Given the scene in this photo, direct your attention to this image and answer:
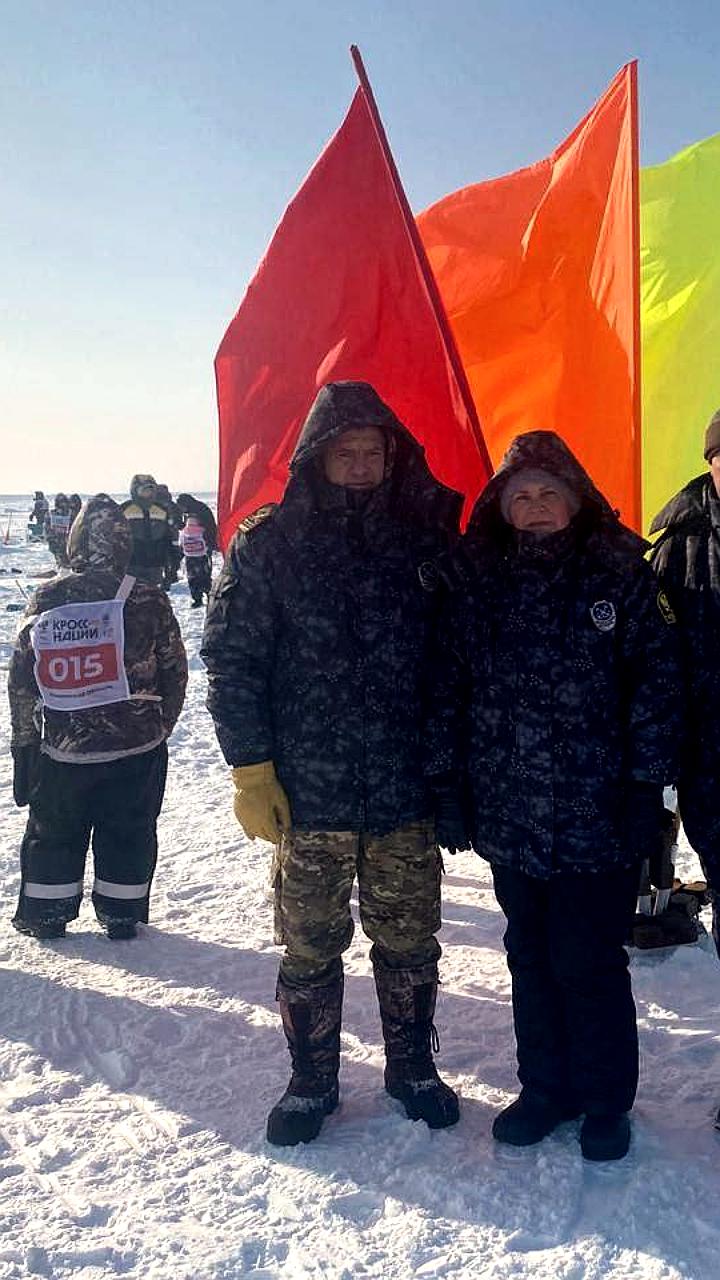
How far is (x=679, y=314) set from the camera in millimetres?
4008

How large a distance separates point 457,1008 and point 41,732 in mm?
2160

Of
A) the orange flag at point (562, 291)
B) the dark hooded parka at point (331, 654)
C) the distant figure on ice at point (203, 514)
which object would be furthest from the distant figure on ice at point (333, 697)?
the distant figure on ice at point (203, 514)

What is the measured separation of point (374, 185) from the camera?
354 cm

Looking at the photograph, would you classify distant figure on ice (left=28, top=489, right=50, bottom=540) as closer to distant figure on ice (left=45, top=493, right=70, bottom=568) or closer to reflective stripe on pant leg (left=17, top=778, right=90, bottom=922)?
distant figure on ice (left=45, top=493, right=70, bottom=568)

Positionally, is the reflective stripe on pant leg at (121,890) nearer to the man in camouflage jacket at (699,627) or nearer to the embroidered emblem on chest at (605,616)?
the man in camouflage jacket at (699,627)

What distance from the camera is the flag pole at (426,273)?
10.4ft

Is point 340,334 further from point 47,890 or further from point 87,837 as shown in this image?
point 47,890

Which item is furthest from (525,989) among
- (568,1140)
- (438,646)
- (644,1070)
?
(438,646)

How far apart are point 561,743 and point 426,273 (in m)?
1.82

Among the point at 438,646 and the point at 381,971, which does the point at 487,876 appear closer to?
the point at 381,971

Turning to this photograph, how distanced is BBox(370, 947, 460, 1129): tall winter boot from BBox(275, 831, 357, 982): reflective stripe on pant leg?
20cm

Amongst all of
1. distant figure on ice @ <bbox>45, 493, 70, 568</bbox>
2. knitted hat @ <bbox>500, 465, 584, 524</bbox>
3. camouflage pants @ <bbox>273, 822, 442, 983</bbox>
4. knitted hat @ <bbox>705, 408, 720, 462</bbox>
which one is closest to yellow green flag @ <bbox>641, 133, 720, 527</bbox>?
knitted hat @ <bbox>705, 408, 720, 462</bbox>

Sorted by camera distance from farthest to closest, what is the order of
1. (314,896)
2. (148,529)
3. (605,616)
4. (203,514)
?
(203,514) → (148,529) → (314,896) → (605,616)

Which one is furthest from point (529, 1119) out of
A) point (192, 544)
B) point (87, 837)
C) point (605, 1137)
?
point (192, 544)
